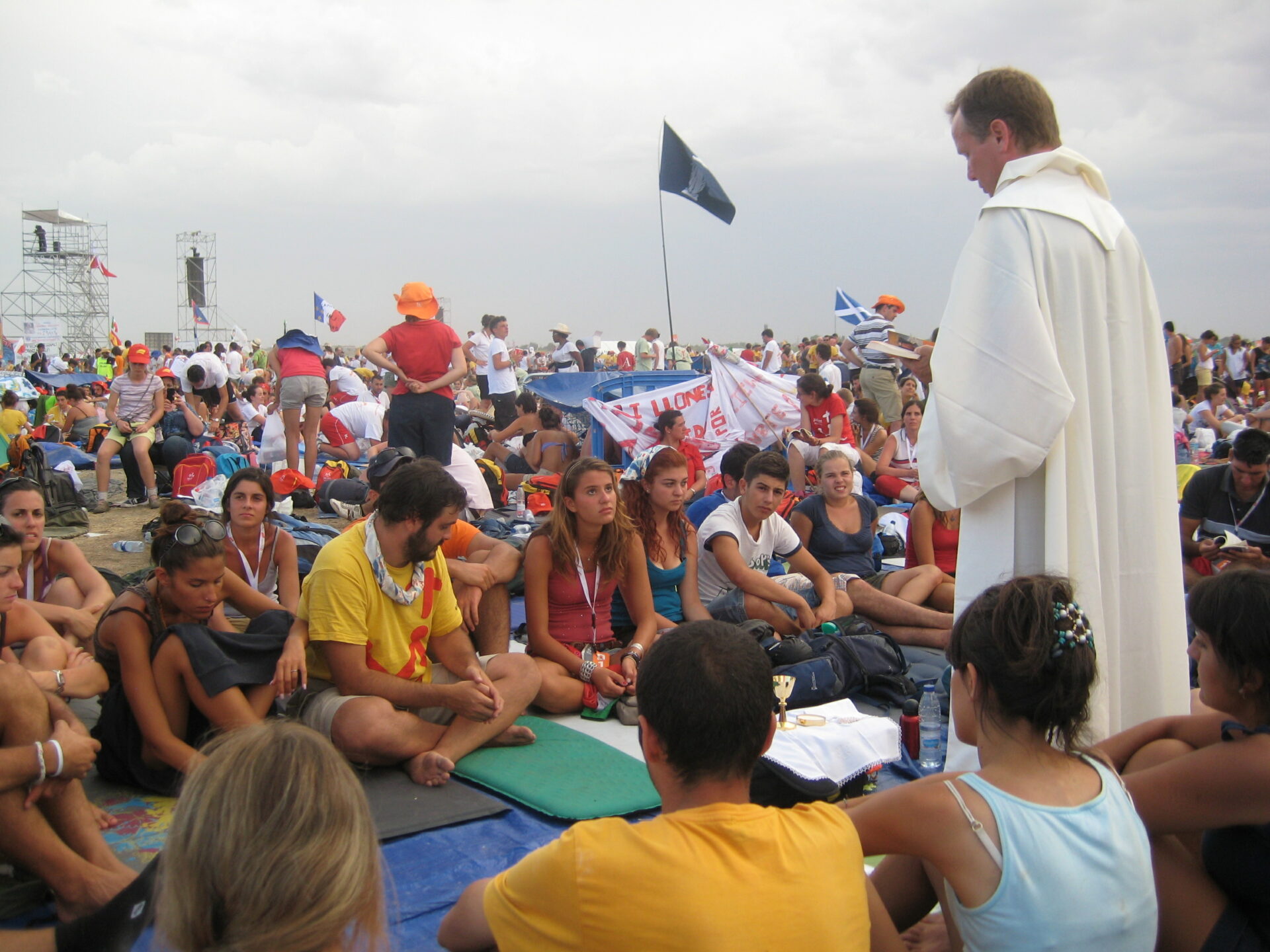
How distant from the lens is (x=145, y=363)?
9953mm

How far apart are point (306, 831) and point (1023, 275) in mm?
2129

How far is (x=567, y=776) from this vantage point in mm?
3580

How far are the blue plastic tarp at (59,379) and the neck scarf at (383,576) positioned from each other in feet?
60.3

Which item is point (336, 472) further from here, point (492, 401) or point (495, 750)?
point (495, 750)

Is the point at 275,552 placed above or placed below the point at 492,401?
below

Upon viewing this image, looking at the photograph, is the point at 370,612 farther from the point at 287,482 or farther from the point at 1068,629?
the point at 287,482

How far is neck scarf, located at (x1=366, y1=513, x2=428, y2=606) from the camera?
3615mm

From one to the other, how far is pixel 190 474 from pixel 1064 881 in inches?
317

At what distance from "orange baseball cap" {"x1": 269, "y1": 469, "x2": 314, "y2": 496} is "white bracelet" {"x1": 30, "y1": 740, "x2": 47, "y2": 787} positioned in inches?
254

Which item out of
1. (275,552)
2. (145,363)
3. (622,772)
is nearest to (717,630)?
(622,772)

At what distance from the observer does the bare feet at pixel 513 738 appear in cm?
385

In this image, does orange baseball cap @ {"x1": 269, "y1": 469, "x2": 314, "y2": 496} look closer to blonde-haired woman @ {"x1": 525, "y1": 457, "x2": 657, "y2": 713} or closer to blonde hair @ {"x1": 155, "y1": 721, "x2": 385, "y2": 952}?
blonde-haired woman @ {"x1": 525, "y1": 457, "x2": 657, "y2": 713}

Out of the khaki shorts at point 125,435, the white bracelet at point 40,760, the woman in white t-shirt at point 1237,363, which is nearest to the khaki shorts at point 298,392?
the khaki shorts at point 125,435

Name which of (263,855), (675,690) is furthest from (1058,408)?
(263,855)
